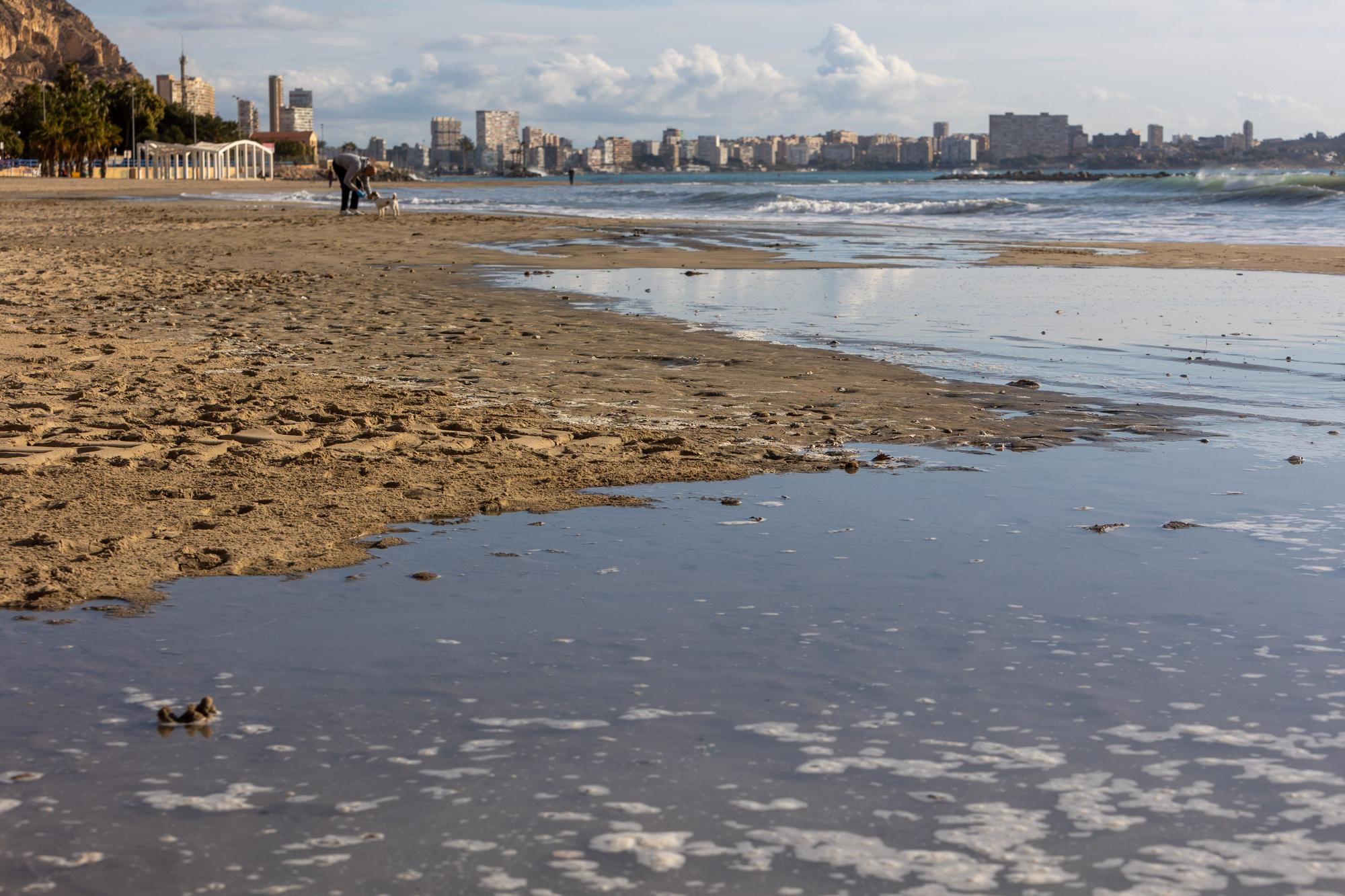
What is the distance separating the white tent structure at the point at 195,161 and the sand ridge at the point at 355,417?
102 meters

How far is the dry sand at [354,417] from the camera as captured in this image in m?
4.79

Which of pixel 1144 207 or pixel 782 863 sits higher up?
pixel 1144 207

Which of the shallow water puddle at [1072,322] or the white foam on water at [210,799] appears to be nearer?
the white foam on water at [210,799]

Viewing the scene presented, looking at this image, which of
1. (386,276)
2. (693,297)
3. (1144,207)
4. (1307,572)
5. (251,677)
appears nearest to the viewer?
(251,677)

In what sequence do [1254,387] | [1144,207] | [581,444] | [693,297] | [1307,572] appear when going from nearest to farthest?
[1307,572]
[581,444]
[1254,387]
[693,297]
[1144,207]

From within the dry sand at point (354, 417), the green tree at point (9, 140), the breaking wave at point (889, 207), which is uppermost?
the green tree at point (9, 140)

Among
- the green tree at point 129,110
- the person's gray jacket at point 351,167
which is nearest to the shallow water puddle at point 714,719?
the person's gray jacket at point 351,167

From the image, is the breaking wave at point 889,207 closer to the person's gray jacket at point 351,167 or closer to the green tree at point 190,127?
the person's gray jacket at point 351,167

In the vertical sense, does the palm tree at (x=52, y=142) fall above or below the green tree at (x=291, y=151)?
below

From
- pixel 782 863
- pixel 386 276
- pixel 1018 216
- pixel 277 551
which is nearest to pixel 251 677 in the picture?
pixel 277 551

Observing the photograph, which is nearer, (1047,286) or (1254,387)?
(1254,387)

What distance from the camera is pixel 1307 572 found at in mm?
4266

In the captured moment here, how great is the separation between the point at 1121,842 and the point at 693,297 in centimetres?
1145

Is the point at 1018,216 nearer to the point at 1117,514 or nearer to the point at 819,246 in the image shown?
the point at 819,246
